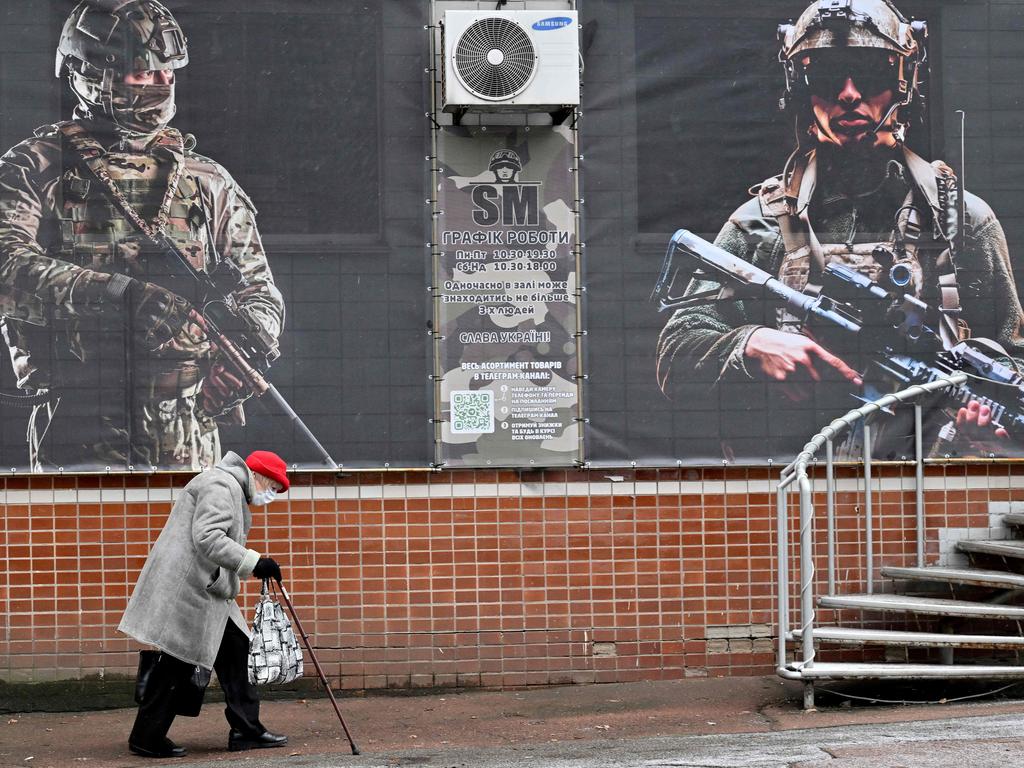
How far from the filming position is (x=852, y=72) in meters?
8.95

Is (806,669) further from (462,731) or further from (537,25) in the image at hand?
(537,25)

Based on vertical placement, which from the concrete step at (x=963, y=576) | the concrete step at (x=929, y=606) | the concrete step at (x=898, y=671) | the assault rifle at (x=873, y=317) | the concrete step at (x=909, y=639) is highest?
the assault rifle at (x=873, y=317)

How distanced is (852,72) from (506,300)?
2.66 m

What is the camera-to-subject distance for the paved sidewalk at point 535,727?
7.12 meters

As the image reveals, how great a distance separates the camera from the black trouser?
287 inches

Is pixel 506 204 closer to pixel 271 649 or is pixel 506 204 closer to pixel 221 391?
pixel 221 391

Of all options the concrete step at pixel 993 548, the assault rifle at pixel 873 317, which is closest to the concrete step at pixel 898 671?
the concrete step at pixel 993 548

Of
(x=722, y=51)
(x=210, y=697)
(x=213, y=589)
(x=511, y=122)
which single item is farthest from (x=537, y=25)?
(x=210, y=697)

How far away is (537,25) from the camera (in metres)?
8.50

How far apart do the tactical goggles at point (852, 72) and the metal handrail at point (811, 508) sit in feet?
6.30

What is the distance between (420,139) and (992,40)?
373cm

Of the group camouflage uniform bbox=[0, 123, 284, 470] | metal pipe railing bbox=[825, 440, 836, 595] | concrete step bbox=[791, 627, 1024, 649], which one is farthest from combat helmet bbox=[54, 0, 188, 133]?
concrete step bbox=[791, 627, 1024, 649]

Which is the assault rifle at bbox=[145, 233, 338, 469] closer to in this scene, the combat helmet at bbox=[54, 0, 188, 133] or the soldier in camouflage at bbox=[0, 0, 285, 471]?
the soldier in camouflage at bbox=[0, 0, 285, 471]

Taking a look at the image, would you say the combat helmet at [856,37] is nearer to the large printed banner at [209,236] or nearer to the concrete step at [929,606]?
the large printed banner at [209,236]
